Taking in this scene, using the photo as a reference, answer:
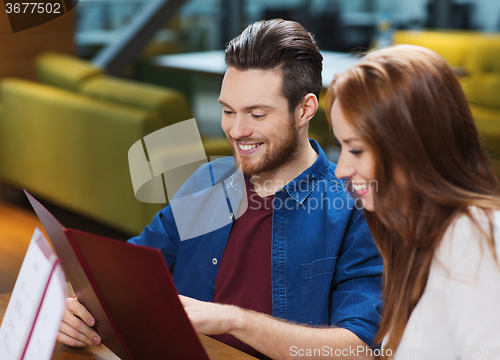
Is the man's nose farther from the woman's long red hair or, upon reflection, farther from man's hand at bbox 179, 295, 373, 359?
man's hand at bbox 179, 295, 373, 359

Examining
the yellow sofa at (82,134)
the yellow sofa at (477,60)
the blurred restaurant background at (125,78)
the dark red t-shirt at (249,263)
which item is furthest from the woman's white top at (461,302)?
the yellow sofa at (477,60)

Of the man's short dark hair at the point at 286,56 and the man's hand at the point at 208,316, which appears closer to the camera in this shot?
the man's hand at the point at 208,316

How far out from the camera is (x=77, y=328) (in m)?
0.92

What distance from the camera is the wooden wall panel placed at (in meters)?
4.05

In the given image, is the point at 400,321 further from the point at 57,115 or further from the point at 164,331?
the point at 57,115

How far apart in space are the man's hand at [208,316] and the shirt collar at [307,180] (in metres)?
0.36

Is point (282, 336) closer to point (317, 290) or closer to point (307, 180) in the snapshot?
point (317, 290)

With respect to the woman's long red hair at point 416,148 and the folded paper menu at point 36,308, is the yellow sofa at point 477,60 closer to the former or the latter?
the woman's long red hair at point 416,148

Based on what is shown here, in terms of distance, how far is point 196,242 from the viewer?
127 centimetres

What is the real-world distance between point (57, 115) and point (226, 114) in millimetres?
2356

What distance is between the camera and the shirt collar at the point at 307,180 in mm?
1188

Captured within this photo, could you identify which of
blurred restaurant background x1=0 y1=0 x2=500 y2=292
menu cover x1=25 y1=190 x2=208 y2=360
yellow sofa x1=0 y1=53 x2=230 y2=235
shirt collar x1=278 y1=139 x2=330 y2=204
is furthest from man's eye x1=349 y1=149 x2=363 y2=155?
yellow sofa x1=0 y1=53 x2=230 y2=235

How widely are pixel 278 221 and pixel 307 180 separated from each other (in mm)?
113

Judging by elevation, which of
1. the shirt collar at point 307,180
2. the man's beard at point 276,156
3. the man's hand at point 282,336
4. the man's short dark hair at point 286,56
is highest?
the man's short dark hair at point 286,56
